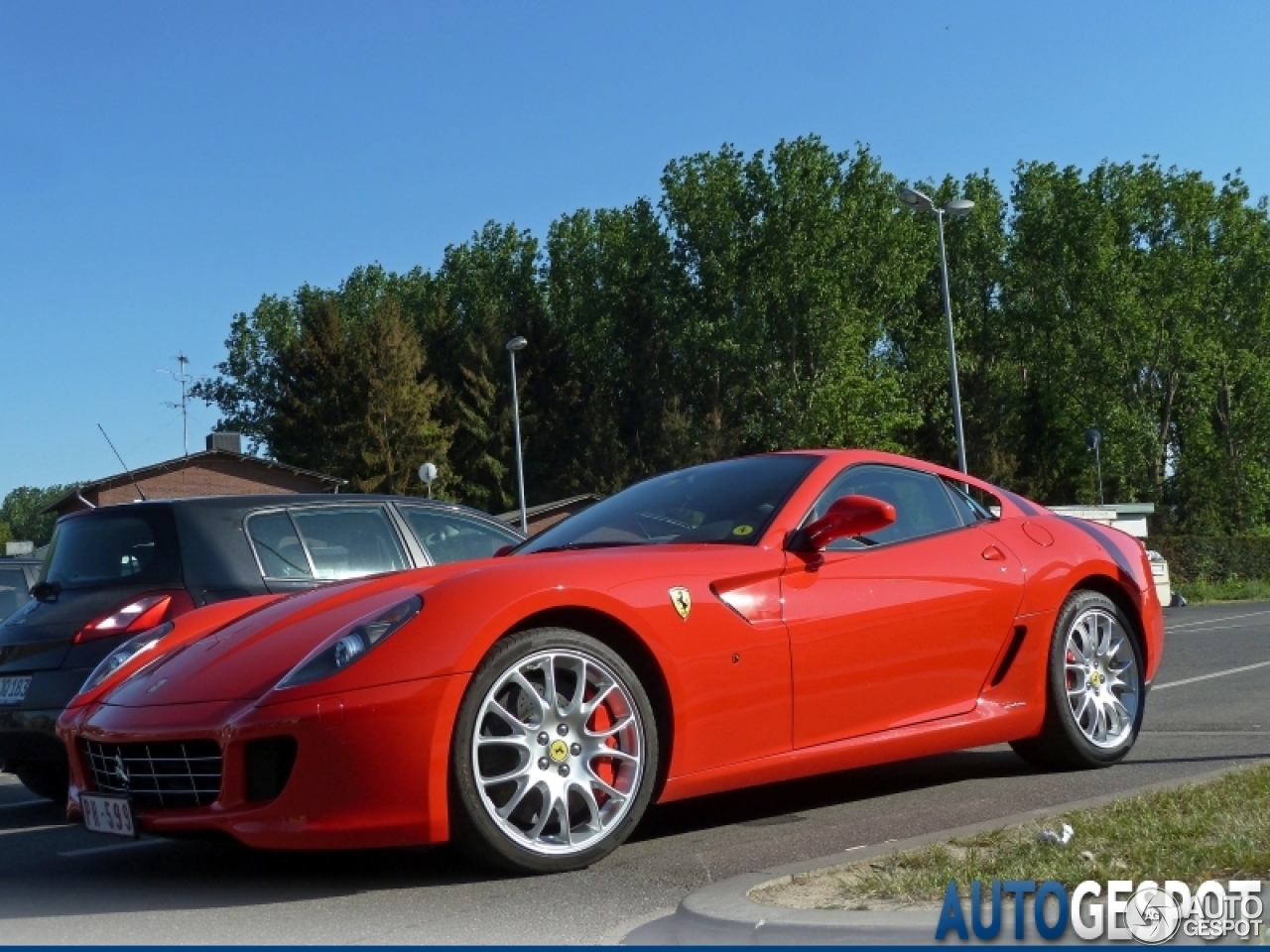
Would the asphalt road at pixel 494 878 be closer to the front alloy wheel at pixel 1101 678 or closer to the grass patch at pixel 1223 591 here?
the front alloy wheel at pixel 1101 678

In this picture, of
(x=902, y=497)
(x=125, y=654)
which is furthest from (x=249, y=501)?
(x=902, y=497)

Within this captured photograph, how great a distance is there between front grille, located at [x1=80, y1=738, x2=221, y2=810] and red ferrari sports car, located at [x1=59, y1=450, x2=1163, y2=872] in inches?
0.4

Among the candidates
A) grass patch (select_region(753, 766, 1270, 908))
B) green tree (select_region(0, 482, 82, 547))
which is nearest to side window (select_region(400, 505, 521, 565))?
grass patch (select_region(753, 766, 1270, 908))

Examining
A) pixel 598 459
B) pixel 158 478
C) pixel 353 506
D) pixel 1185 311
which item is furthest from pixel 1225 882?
pixel 598 459

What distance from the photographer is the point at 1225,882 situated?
4156 millimetres

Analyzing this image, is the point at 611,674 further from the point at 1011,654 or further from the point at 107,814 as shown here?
the point at 1011,654

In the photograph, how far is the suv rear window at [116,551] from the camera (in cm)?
786

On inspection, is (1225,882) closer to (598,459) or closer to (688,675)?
(688,675)

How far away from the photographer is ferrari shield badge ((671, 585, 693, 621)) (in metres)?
5.52

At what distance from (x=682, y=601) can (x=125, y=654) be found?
7.10 ft

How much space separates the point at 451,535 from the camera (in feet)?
30.1

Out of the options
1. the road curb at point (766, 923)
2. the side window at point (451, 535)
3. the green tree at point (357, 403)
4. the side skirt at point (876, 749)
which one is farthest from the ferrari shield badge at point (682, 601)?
the green tree at point (357, 403)

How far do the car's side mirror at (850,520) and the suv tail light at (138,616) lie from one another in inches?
123

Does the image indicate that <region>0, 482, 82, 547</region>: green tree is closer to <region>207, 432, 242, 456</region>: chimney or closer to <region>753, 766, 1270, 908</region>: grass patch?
<region>207, 432, 242, 456</region>: chimney
